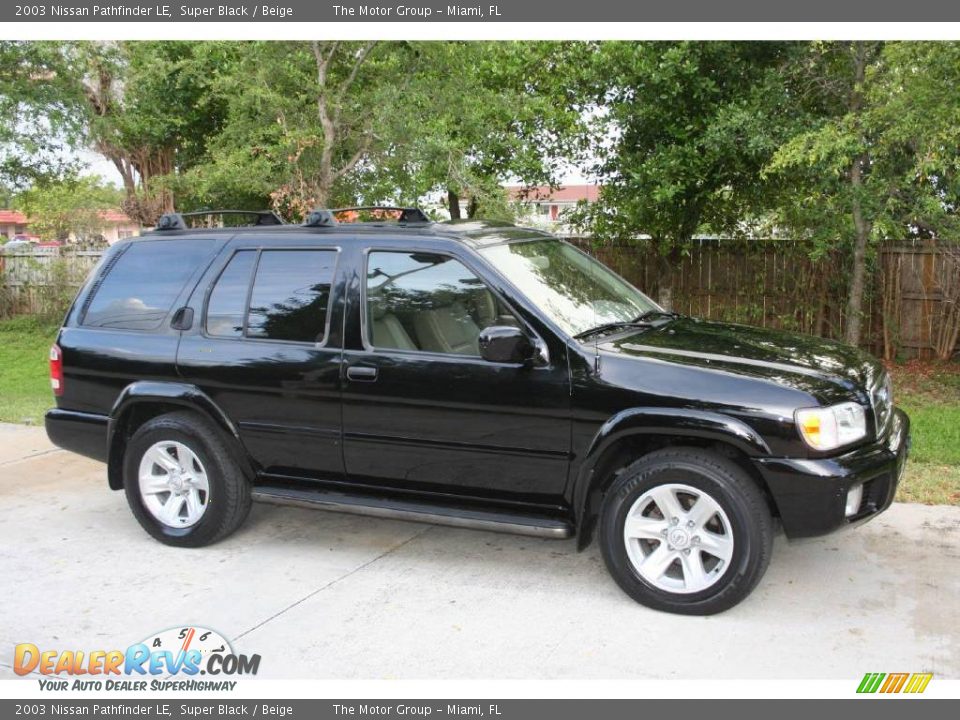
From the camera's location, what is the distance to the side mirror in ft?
15.1

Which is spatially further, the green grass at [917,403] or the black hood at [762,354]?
the green grass at [917,403]

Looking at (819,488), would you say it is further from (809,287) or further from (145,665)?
(809,287)

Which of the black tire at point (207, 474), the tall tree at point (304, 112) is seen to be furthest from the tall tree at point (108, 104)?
the black tire at point (207, 474)

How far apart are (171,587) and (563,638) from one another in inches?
84.6

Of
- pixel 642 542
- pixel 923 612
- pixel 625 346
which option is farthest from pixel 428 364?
pixel 923 612

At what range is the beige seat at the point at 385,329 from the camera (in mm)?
5082

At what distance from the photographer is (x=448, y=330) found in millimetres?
5004

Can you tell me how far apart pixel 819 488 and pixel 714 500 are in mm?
463

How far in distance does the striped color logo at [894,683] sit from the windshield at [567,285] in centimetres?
206

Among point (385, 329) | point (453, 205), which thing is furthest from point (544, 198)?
point (385, 329)

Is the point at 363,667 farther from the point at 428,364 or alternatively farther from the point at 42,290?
the point at 42,290

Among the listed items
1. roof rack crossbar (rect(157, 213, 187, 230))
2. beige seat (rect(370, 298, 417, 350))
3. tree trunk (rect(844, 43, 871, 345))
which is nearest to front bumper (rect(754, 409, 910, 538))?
beige seat (rect(370, 298, 417, 350))

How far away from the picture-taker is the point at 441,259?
5.08 m

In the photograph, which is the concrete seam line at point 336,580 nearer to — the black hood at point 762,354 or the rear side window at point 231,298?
the rear side window at point 231,298
